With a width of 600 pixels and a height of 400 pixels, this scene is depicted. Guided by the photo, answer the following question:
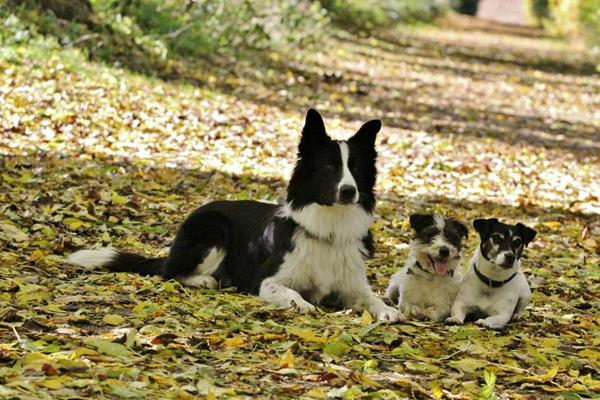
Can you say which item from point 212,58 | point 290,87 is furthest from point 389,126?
point 212,58

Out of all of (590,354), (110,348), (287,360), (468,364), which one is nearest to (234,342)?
(287,360)

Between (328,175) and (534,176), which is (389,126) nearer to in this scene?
(534,176)

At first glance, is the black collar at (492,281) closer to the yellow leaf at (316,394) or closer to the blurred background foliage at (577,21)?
the yellow leaf at (316,394)

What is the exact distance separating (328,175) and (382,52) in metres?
23.8

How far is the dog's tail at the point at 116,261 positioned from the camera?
731 centimetres

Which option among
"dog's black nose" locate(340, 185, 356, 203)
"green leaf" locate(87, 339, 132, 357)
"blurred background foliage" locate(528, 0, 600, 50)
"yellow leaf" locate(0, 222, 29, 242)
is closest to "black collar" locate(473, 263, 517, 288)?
"dog's black nose" locate(340, 185, 356, 203)

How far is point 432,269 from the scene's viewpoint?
6652mm

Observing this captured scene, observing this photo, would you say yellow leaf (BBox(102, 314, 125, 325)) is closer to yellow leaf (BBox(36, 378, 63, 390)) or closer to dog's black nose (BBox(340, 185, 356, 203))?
yellow leaf (BBox(36, 378, 63, 390))

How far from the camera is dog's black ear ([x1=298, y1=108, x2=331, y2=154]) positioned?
660 centimetres

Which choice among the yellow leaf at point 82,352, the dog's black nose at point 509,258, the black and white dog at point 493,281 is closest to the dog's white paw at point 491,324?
the black and white dog at point 493,281

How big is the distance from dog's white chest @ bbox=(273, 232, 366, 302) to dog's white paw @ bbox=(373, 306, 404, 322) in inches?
13.1

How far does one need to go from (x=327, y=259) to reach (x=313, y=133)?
88 cm

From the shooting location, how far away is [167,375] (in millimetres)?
4723

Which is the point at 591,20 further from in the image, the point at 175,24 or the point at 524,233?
the point at 524,233
